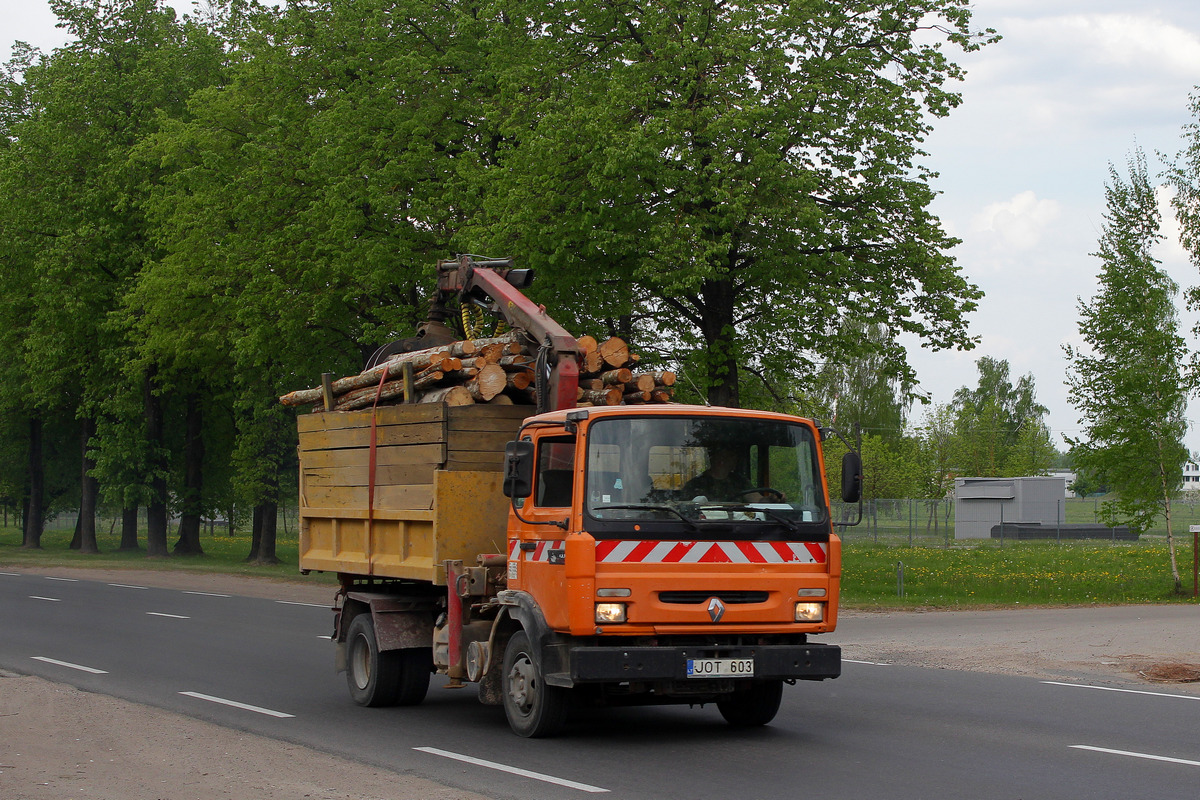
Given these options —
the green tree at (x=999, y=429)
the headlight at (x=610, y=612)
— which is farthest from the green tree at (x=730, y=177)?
the green tree at (x=999, y=429)

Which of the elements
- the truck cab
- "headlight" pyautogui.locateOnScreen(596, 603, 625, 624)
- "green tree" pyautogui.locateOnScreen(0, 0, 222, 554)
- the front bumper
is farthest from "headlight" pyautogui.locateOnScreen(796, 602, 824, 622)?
"green tree" pyautogui.locateOnScreen(0, 0, 222, 554)

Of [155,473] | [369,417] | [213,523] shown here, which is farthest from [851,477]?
[213,523]

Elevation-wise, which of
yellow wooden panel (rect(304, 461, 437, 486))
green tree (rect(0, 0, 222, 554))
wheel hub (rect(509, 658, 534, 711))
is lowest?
wheel hub (rect(509, 658, 534, 711))

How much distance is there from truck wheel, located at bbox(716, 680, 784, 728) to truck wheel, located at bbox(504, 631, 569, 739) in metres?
1.44

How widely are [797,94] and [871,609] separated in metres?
9.63

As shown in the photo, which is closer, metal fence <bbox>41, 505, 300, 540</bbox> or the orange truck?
the orange truck

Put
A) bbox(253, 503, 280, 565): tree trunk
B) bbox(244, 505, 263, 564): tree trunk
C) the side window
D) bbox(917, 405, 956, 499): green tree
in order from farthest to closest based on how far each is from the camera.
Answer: bbox(917, 405, 956, 499): green tree < bbox(244, 505, 263, 564): tree trunk < bbox(253, 503, 280, 565): tree trunk < the side window

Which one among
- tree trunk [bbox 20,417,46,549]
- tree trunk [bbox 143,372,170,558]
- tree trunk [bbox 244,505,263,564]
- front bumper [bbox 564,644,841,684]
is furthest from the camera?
tree trunk [bbox 20,417,46,549]

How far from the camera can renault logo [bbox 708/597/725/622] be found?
898 centimetres

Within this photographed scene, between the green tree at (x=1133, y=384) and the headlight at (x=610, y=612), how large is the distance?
21818mm

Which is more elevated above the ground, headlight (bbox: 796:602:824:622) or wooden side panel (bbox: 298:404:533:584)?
wooden side panel (bbox: 298:404:533:584)

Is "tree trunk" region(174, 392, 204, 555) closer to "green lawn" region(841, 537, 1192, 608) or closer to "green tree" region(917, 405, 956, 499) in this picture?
"green lawn" region(841, 537, 1192, 608)

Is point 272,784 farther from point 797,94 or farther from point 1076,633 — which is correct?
point 797,94

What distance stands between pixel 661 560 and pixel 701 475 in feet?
2.37
